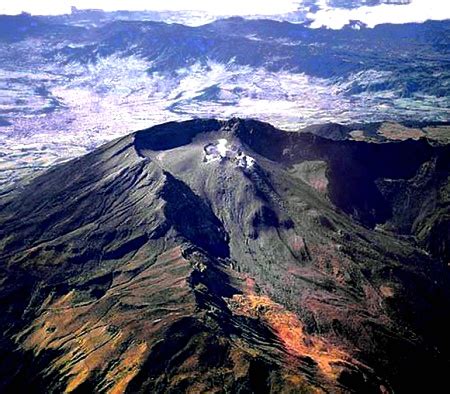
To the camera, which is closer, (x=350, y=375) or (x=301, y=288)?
(x=350, y=375)

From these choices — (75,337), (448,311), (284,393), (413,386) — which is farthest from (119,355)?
(448,311)

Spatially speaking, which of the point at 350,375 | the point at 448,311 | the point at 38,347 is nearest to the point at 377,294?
the point at 448,311

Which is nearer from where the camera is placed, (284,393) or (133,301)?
(284,393)

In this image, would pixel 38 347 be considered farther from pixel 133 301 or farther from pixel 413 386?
→ pixel 413 386

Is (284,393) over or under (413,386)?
over

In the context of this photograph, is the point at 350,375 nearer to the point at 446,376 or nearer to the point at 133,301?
the point at 446,376

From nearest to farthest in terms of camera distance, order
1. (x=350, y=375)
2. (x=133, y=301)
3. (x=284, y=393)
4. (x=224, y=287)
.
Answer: (x=284, y=393), (x=350, y=375), (x=133, y=301), (x=224, y=287)

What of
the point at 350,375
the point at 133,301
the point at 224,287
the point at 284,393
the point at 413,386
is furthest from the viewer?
the point at 224,287

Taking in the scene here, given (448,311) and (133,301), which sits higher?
(133,301)

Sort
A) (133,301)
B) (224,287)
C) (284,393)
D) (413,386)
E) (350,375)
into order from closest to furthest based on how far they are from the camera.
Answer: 1. (284,393)
2. (350,375)
3. (413,386)
4. (133,301)
5. (224,287)
